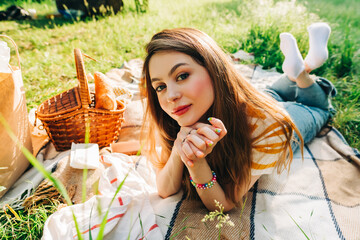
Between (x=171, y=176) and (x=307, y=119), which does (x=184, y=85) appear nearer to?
(x=171, y=176)

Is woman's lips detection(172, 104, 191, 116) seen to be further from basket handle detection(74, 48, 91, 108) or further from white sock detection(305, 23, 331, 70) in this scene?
white sock detection(305, 23, 331, 70)

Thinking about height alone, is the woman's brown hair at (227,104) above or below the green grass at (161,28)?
above

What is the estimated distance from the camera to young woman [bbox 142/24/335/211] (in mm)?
1341

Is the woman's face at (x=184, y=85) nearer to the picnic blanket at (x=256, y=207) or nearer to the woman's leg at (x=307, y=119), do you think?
the picnic blanket at (x=256, y=207)

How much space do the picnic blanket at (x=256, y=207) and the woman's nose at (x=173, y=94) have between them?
42 cm

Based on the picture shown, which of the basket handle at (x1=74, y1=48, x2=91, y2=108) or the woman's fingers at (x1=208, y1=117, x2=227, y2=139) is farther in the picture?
the basket handle at (x1=74, y1=48, x2=91, y2=108)

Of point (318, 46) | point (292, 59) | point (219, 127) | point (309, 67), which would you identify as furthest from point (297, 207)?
point (318, 46)

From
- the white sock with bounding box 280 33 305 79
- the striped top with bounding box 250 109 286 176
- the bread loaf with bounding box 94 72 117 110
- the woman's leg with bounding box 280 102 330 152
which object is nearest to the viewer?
the striped top with bounding box 250 109 286 176

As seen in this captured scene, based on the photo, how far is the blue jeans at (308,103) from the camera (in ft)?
7.87

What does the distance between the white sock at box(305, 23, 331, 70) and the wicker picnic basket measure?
2.03 metres

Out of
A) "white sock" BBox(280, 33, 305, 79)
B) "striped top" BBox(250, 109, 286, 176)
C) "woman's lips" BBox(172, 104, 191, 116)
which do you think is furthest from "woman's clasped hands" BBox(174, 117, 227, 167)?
"white sock" BBox(280, 33, 305, 79)

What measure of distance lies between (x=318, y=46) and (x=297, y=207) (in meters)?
1.71

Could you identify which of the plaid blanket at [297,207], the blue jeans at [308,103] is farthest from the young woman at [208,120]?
the blue jeans at [308,103]

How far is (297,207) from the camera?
178 cm
